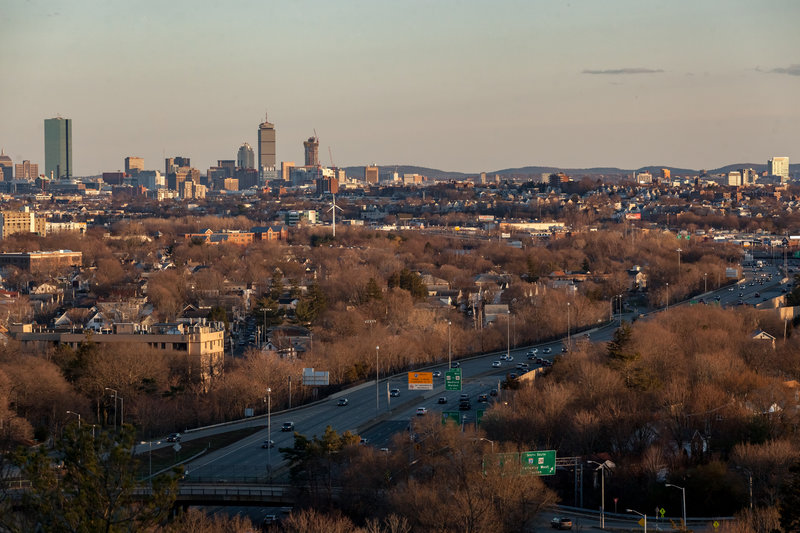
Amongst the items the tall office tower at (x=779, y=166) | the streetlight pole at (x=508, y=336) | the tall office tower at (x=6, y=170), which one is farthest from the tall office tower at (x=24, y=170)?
the streetlight pole at (x=508, y=336)

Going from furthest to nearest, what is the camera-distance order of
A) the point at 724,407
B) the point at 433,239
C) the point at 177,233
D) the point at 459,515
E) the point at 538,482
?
the point at 177,233 → the point at 433,239 → the point at 724,407 → the point at 538,482 → the point at 459,515

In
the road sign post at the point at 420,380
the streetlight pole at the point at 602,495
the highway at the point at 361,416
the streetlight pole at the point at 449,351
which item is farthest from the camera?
the streetlight pole at the point at 449,351

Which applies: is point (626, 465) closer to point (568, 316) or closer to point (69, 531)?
point (69, 531)

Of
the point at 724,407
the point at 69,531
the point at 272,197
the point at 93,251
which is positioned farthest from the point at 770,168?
the point at 69,531

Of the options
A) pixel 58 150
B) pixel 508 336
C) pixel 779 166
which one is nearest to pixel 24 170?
pixel 58 150

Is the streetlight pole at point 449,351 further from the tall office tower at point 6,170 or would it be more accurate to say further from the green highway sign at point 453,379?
the tall office tower at point 6,170

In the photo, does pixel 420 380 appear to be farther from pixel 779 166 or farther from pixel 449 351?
pixel 779 166
